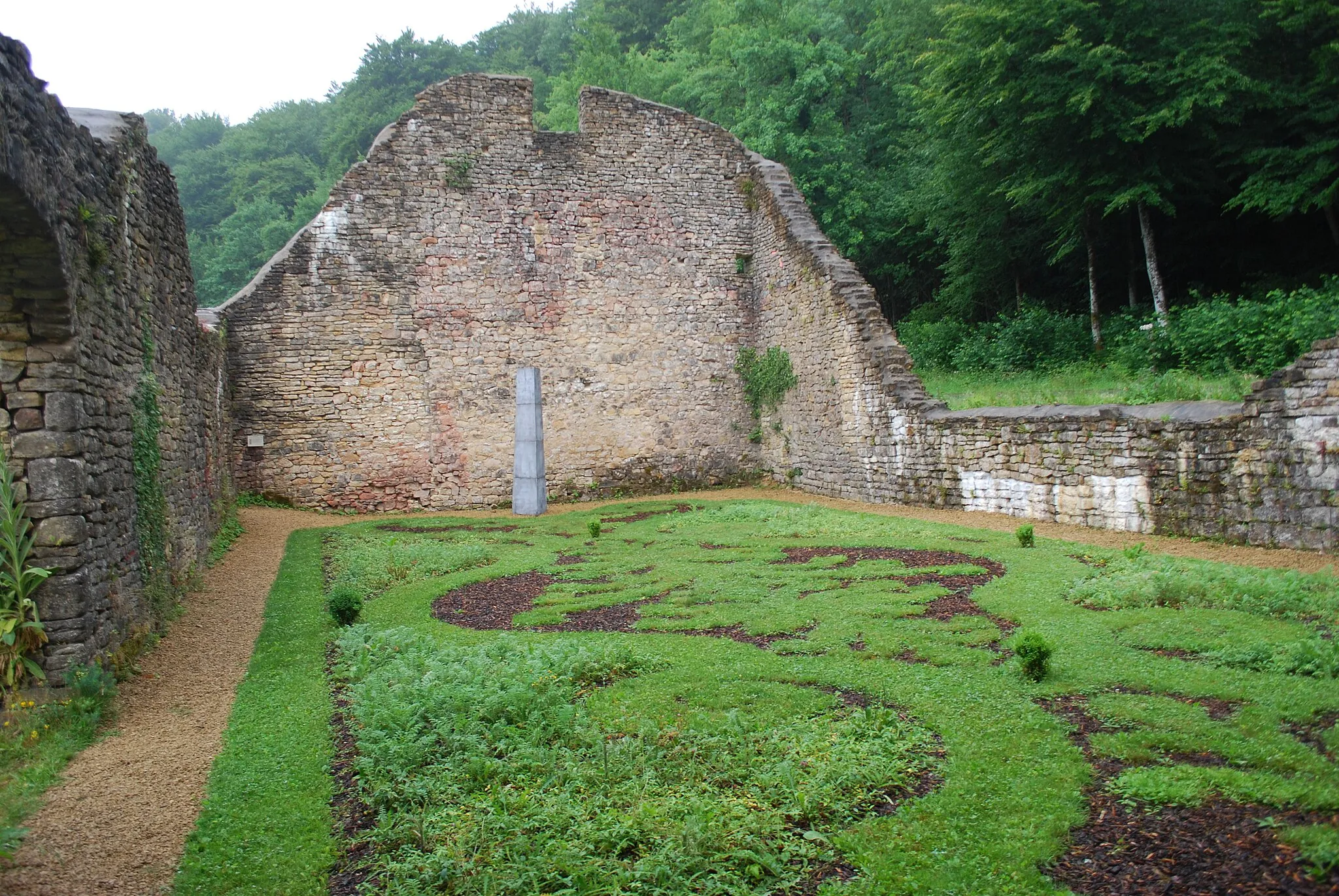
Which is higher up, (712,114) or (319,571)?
(712,114)

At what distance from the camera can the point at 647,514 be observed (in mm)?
15656

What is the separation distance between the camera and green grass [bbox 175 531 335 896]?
3.76m

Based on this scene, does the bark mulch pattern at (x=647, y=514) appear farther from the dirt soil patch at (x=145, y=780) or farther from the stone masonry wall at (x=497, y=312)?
the dirt soil patch at (x=145, y=780)

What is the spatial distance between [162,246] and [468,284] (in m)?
7.73

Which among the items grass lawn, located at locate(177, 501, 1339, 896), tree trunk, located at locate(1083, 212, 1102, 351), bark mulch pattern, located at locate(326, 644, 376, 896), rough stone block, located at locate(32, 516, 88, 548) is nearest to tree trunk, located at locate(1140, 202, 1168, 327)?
tree trunk, located at locate(1083, 212, 1102, 351)

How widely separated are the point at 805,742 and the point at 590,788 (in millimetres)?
1147

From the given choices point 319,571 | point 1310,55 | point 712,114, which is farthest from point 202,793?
point 712,114

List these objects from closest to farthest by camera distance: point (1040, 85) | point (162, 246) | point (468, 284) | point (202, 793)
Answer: point (202, 793), point (162, 246), point (1040, 85), point (468, 284)

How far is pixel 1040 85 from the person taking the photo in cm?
1576

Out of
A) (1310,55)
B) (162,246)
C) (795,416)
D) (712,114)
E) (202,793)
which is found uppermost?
(712,114)

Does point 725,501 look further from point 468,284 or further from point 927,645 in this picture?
point 927,645

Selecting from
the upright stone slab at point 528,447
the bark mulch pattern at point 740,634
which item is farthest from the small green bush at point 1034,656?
the upright stone slab at point 528,447

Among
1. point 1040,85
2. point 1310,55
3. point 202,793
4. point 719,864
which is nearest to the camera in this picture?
point 719,864

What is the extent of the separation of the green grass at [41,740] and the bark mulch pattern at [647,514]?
948cm
